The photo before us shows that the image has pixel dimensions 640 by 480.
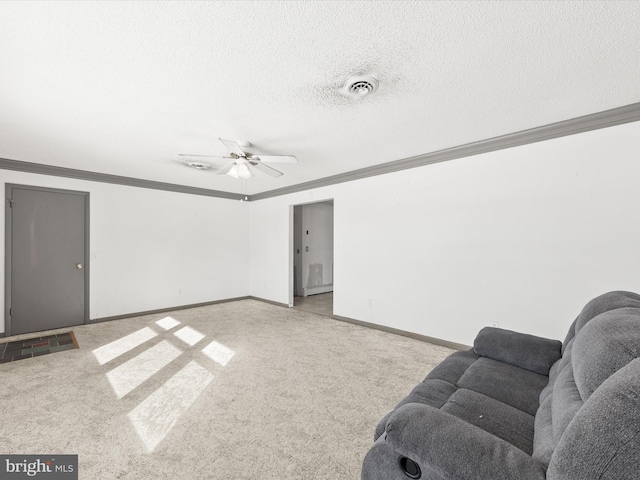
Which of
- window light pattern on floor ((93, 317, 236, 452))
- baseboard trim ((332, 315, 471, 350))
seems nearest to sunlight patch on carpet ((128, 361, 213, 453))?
window light pattern on floor ((93, 317, 236, 452))

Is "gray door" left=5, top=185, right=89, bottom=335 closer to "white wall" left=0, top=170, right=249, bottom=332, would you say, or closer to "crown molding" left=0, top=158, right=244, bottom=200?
"white wall" left=0, top=170, right=249, bottom=332

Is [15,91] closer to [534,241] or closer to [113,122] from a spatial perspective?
[113,122]

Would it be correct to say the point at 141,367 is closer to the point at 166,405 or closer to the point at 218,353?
the point at 218,353

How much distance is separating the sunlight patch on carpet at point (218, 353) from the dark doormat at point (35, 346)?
1.71 meters

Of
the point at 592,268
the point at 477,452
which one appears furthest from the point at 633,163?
the point at 477,452

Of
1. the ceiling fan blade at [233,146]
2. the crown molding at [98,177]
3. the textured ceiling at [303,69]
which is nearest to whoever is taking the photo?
the textured ceiling at [303,69]

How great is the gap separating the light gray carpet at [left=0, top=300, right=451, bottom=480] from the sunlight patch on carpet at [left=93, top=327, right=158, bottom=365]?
2 centimetres

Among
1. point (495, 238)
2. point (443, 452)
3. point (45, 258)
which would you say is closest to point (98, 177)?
point (45, 258)

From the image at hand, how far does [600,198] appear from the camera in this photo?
267 centimetres

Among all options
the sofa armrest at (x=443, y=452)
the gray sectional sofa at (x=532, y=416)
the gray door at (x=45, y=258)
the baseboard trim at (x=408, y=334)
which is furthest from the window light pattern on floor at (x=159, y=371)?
the baseboard trim at (x=408, y=334)

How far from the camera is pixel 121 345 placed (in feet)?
12.1

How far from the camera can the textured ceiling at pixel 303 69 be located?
4.99ft

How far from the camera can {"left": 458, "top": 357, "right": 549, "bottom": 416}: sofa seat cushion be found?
1.54 m

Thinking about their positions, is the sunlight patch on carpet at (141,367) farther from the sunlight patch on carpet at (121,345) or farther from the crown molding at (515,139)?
the crown molding at (515,139)
